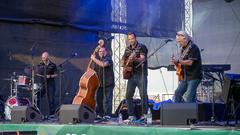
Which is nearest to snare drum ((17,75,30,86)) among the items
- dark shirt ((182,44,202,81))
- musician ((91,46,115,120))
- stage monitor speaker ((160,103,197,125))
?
musician ((91,46,115,120))

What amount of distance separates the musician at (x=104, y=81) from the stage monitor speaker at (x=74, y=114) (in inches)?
66.2

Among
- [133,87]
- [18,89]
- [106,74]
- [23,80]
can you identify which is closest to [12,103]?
[23,80]

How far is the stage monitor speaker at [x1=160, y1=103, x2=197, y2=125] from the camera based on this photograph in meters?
5.81

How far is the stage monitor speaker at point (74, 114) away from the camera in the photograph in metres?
7.13

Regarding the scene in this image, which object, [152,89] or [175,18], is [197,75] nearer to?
[175,18]

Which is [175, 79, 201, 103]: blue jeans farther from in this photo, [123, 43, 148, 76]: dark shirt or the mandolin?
the mandolin

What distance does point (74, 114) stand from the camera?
715 cm

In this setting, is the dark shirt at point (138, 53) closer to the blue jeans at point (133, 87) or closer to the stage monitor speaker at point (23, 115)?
the blue jeans at point (133, 87)

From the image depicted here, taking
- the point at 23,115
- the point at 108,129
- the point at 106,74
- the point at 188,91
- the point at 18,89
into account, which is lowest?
the point at 108,129

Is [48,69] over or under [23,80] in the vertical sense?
over

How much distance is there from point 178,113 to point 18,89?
7.19 meters

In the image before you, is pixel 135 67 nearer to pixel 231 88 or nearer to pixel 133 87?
pixel 133 87

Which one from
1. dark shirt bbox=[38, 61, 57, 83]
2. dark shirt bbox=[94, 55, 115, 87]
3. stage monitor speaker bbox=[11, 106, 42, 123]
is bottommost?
stage monitor speaker bbox=[11, 106, 42, 123]

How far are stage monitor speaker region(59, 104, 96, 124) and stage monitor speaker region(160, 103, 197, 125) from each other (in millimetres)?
1709
